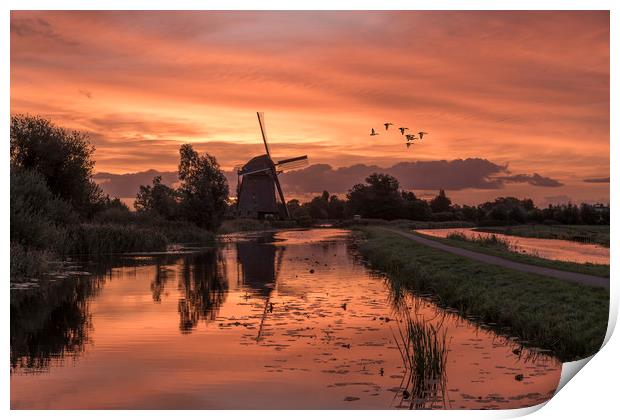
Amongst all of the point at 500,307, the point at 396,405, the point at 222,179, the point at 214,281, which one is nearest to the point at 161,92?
the point at 214,281

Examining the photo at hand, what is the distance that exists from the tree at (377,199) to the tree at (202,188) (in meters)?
59.9

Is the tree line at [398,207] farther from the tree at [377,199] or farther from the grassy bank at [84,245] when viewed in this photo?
the grassy bank at [84,245]

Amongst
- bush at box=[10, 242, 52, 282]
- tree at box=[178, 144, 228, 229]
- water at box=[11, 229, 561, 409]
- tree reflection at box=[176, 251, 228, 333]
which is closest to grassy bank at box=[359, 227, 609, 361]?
water at box=[11, 229, 561, 409]

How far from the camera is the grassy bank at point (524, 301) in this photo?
15.0 m

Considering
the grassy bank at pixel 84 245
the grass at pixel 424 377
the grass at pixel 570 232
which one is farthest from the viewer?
the grass at pixel 570 232

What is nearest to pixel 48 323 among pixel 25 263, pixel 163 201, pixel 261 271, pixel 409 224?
pixel 25 263

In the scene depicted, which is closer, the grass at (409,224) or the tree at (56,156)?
the tree at (56,156)

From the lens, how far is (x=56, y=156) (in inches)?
1699

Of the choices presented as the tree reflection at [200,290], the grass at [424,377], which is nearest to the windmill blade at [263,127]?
the tree reflection at [200,290]

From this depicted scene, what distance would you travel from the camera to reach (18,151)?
137 ft

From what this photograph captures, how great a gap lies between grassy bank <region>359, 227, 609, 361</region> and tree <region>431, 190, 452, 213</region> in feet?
302

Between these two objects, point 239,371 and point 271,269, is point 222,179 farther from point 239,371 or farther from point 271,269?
point 239,371

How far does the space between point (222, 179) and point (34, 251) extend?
4094 cm

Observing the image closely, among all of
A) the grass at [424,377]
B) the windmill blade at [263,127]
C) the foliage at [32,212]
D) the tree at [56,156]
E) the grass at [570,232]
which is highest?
the windmill blade at [263,127]
